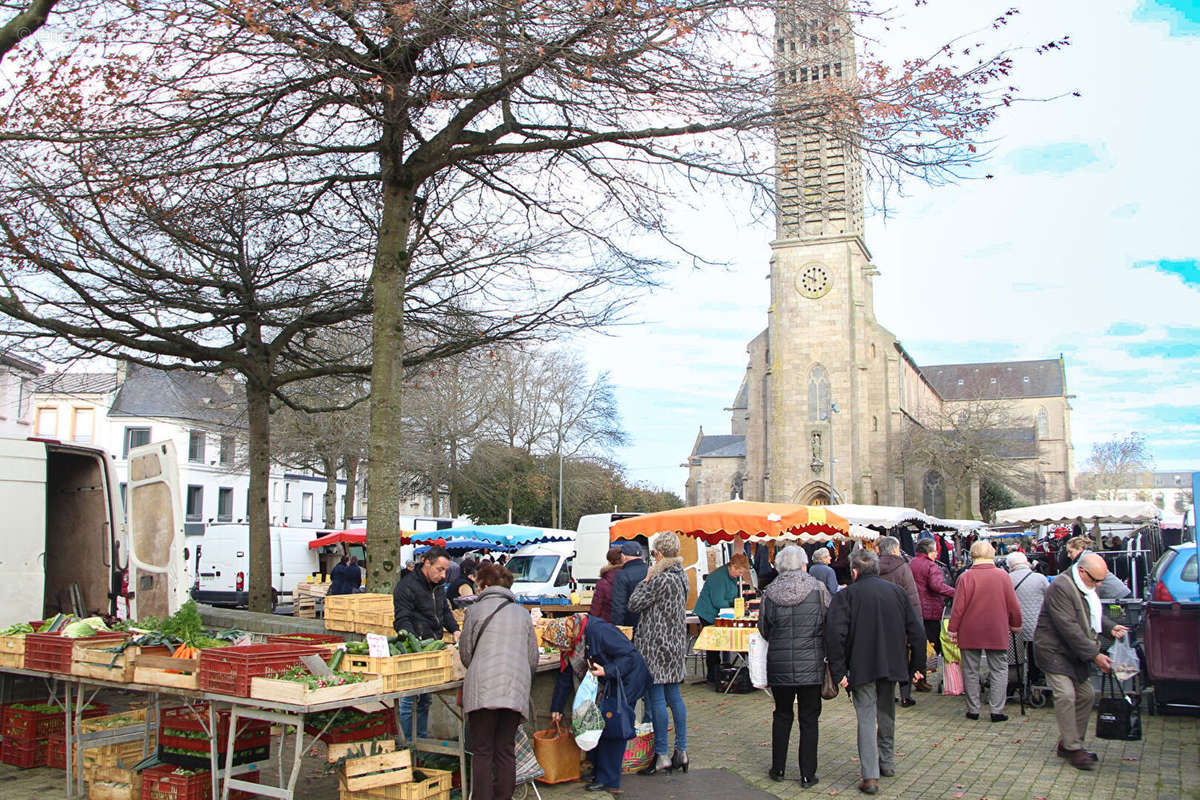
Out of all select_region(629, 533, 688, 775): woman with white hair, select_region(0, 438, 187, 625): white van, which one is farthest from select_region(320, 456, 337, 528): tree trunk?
select_region(629, 533, 688, 775): woman with white hair

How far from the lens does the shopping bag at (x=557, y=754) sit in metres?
7.25

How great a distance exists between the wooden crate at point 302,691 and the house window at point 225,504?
50883 mm

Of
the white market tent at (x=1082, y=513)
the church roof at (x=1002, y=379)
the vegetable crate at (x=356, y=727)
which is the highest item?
the church roof at (x=1002, y=379)

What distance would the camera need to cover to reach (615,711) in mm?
7082

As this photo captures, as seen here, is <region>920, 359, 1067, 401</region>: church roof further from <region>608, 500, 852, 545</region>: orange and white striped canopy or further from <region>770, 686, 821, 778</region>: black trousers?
<region>770, 686, 821, 778</region>: black trousers

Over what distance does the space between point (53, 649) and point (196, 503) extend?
155 feet

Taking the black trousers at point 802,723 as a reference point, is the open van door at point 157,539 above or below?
above

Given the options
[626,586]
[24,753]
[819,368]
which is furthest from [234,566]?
[819,368]

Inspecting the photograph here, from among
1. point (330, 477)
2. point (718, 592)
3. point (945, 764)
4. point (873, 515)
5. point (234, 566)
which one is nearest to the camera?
point (945, 764)

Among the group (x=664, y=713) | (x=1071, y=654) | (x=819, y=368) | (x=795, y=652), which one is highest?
(x=819, y=368)

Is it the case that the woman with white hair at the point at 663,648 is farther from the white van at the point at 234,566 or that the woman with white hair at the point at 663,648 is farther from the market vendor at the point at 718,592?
the white van at the point at 234,566

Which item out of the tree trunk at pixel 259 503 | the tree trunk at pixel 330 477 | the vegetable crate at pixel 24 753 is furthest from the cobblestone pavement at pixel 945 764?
the tree trunk at pixel 330 477

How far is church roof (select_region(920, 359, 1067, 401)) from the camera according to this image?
4018 inches

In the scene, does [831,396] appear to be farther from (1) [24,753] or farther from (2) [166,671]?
(2) [166,671]
